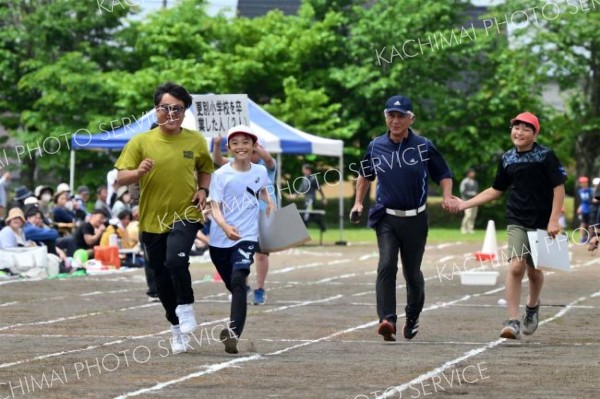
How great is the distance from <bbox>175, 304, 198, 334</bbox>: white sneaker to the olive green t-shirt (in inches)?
23.4

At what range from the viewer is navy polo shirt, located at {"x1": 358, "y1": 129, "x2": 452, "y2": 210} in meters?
12.0

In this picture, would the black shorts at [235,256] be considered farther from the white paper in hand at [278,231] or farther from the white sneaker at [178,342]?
the white sneaker at [178,342]

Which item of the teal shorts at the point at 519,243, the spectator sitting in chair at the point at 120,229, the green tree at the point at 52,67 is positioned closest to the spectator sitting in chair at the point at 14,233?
the spectator sitting in chair at the point at 120,229

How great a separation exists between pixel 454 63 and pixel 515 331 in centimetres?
4135

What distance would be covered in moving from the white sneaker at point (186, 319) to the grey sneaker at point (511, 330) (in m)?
2.63

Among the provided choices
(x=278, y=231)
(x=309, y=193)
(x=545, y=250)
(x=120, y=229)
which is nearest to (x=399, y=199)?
(x=278, y=231)

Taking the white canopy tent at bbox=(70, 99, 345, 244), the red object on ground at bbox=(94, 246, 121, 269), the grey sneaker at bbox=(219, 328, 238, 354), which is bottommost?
the grey sneaker at bbox=(219, 328, 238, 354)

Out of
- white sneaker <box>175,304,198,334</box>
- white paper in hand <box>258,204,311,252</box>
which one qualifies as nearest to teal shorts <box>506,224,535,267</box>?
white paper in hand <box>258,204,311,252</box>

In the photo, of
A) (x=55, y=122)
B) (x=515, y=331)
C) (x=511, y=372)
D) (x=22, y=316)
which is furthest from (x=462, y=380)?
(x=55, y=122)

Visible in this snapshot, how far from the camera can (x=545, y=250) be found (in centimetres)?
1230

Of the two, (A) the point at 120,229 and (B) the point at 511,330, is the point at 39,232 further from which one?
(B) the point at 511,330

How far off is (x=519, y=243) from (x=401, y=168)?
1174 millimetres

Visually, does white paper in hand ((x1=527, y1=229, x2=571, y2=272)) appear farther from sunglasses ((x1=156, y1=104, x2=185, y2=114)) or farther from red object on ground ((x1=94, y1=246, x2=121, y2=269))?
red object on ground ((x1=94, y1=246, x2=121, y2=269))

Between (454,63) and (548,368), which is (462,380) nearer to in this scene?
(548,368)
